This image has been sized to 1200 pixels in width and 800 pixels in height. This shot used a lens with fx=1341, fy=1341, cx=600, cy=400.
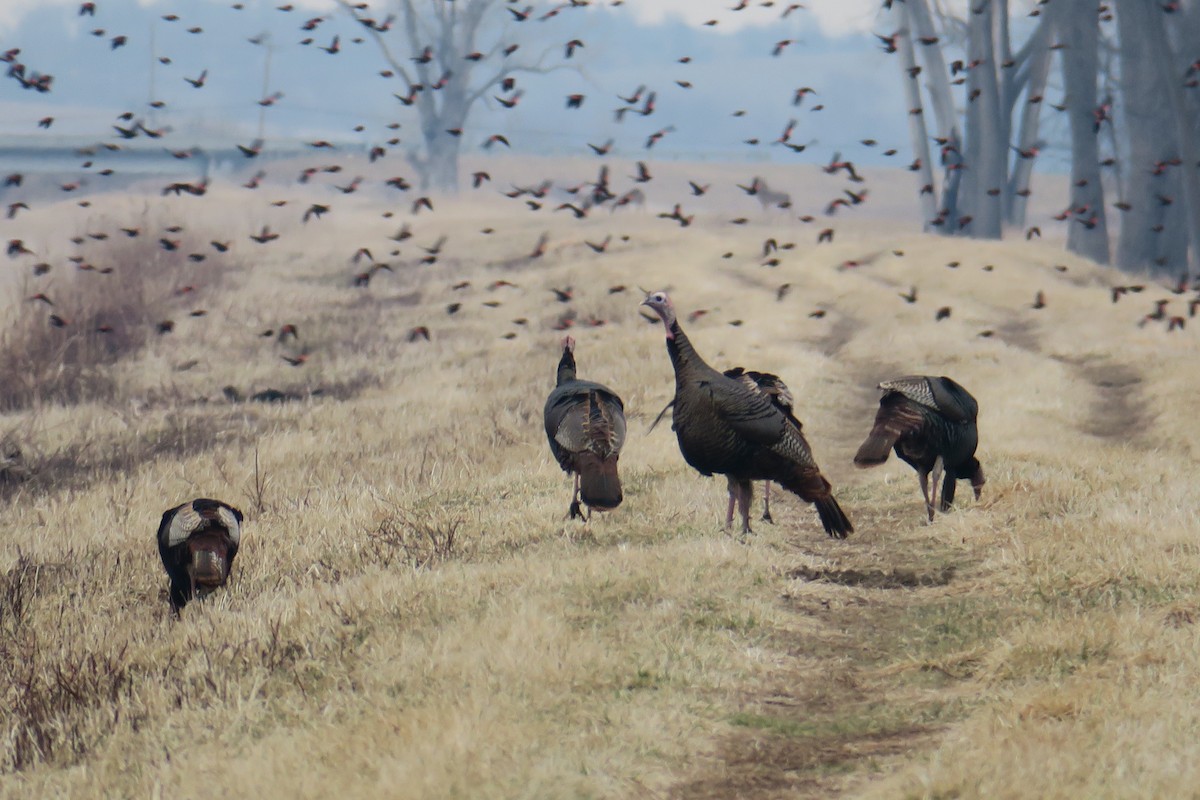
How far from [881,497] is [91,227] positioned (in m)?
36.6

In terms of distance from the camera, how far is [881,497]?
41.0ft

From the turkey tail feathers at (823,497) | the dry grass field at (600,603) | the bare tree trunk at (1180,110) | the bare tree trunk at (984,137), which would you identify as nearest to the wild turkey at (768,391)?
the dry grass field at (600,603)

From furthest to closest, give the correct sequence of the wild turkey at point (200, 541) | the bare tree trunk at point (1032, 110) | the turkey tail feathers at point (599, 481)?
the bare tree trunk at point (1032, 110) → the turkey tail feathers at point (599, 481) → the wild turkey at point (200, 541)

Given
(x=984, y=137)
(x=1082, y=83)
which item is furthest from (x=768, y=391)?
(x=984, y=137)

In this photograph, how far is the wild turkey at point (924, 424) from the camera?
10.5 meters

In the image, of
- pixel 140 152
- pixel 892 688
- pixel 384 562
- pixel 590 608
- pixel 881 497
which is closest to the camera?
pixel 892 688

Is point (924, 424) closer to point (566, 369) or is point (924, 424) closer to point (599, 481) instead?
point (599, 481)

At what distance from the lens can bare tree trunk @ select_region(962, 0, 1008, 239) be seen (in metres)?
35.2

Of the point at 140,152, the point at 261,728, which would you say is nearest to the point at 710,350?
the point at 261,728

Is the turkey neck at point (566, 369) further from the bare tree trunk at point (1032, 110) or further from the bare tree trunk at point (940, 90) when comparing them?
the bare tree trunk at point (940, 90)

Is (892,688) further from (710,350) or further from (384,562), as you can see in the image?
(710,350)

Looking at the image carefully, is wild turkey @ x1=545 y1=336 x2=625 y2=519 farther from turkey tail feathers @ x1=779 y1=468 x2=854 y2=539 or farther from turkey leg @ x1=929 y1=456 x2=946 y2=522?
turkey leg @ x1=929 y1=456 x2=946 y2=522

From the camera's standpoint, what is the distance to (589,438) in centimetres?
989

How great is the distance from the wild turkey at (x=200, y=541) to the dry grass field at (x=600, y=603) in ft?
1.10
